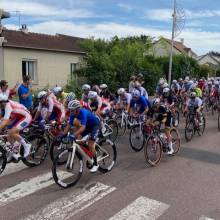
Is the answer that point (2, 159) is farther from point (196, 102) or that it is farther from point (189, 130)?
point (196, 102)

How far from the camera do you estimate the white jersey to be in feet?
22.6

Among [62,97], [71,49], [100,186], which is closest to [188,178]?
[100,186]

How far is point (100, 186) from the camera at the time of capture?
662 centimetres

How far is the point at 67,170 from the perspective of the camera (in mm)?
6773

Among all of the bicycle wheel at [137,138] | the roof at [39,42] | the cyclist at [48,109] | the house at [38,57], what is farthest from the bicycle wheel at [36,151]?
A: the roof at [39,42]

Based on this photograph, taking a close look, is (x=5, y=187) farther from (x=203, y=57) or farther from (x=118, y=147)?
(x=203, y=57)

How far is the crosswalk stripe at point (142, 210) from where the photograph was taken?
5301mm

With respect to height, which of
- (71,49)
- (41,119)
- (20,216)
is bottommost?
(20,216)

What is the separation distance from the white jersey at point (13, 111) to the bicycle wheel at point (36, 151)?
60 centimetres

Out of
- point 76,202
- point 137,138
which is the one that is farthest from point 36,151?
point 137,138

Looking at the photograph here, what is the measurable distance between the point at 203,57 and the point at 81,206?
9827 centimetres

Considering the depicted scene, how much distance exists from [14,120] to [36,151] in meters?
0.96

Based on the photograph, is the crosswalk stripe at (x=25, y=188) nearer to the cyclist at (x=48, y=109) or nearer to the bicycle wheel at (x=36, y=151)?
the bicycle wheel at (x=36, y=151)

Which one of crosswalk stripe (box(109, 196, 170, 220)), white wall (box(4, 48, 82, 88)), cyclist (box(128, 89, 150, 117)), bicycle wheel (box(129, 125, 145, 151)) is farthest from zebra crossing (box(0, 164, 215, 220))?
white wall (box(4, 48, 82, 88))
